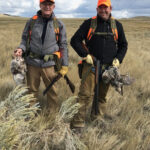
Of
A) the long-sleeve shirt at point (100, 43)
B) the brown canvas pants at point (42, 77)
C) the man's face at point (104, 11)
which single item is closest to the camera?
the man's face at point (104, 11)

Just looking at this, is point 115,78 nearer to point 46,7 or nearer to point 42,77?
point 42,77

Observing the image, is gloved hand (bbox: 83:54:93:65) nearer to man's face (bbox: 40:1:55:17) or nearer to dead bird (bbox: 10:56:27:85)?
man's face (bbox: 40:1:55:17)

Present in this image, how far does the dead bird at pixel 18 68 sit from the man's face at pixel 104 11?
1.54 m

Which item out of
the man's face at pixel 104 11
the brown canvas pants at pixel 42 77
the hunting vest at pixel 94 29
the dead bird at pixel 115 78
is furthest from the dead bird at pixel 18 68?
the man's face at pixel 104 11

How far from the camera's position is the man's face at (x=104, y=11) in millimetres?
2891

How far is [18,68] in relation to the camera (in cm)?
295

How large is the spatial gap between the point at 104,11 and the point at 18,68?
171 centimetres

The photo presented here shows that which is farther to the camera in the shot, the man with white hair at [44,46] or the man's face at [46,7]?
the man with white hair at [44,46]

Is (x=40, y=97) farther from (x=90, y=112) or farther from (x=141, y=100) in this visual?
(x=141, y=100)

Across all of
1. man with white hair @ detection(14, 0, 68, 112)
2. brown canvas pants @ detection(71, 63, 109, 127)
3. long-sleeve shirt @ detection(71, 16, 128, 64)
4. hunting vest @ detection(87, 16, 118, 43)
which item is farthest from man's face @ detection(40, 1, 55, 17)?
brown canvas pants @ detection(71, 63, 109, 127)

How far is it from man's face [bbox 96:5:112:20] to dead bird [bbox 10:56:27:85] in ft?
5.04

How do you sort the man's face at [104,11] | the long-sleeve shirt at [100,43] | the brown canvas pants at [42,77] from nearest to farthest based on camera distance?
1. the man's face at [104,11]
2. the long-sleeve shirt at [100,43]
3. the brown canvas pants at [42,77]

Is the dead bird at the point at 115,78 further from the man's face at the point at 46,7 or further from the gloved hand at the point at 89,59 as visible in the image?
the man's face at the point at 46,7

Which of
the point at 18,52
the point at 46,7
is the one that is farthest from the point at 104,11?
the point at 18,52
